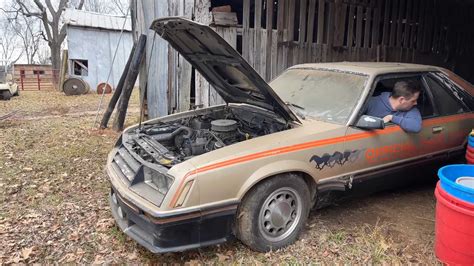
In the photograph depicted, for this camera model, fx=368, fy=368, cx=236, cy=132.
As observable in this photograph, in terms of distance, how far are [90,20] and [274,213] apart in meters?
19.7

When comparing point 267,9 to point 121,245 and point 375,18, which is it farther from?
point 121,245

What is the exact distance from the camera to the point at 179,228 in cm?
268

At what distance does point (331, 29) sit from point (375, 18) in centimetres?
162

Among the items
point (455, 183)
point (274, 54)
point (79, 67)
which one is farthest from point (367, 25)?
point (79, 67)

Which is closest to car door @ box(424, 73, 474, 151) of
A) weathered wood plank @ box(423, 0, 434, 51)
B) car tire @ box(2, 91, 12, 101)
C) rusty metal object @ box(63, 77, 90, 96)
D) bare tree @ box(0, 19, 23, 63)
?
weathered wood plank @ box(423, 0, 434, 51)

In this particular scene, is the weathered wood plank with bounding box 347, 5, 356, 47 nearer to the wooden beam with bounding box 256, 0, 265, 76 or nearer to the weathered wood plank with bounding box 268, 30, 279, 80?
the weathered wood plank with bounding box 268, 30, 279, 80

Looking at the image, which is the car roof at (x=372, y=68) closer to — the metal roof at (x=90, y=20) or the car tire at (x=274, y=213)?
the car tire at (x=274, y=213)

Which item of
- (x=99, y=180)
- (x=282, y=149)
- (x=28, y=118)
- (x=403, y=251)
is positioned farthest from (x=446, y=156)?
(x=28, y=118)

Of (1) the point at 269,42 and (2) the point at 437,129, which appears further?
(1) the point at 269,42

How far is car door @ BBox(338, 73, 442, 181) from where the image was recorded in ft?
11.4

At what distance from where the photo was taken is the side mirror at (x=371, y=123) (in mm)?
3344

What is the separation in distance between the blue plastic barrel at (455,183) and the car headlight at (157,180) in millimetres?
2100

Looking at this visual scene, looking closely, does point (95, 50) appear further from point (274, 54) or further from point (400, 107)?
point (400, 107)

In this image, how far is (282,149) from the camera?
3.06 metres
